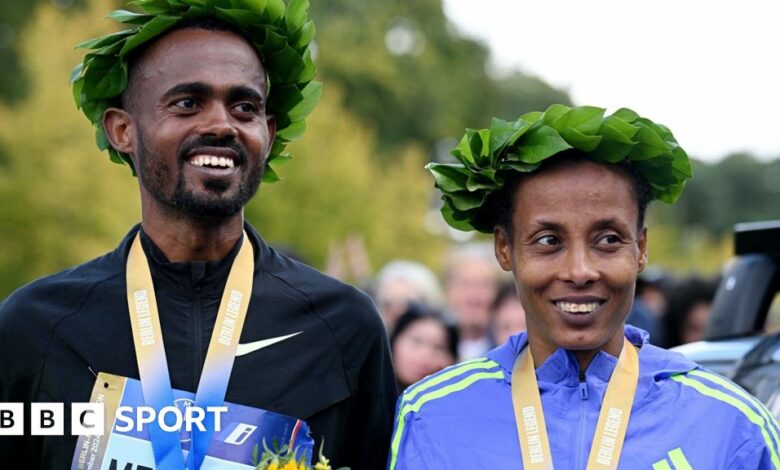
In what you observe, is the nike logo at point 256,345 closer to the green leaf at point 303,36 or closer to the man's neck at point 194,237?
the man's neck at point 194,237

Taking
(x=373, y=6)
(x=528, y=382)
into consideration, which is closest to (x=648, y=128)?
(x=528, y=382)

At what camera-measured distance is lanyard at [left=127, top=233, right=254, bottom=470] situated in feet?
12.5

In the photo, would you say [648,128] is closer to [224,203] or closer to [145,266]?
[224,203]

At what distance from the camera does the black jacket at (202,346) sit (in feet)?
13.0

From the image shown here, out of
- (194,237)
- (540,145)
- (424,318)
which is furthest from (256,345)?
(424,318)

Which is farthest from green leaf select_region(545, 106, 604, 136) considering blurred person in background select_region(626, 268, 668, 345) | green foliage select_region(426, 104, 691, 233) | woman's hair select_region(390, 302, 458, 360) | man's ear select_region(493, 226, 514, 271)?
blurred person in background select_region(626, 268, 668, 345)

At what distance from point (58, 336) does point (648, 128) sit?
6.42 feet

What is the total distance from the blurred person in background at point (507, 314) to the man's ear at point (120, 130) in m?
3.52

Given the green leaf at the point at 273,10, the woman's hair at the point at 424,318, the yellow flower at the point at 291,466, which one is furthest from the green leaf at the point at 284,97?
the woman's hair at the point at 424,318

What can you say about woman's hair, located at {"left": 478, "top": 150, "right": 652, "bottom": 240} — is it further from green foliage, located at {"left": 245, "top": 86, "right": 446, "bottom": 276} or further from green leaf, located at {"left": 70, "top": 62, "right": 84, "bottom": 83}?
green foliage, located at {"left": 245, "top": 86, "right": 446, "bottom": 276}

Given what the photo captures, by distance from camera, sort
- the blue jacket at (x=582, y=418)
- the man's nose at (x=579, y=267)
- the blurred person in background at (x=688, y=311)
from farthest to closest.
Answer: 1. the blurred person in background at (x=688, y=311)
2. the man's nose at (x=579, y=267)
3. the blue jacket at (x=582, y=418)

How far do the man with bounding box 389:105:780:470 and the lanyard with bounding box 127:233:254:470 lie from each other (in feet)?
1.89

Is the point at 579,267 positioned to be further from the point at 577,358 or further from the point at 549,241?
the point at 577,358

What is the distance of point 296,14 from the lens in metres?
4.38
